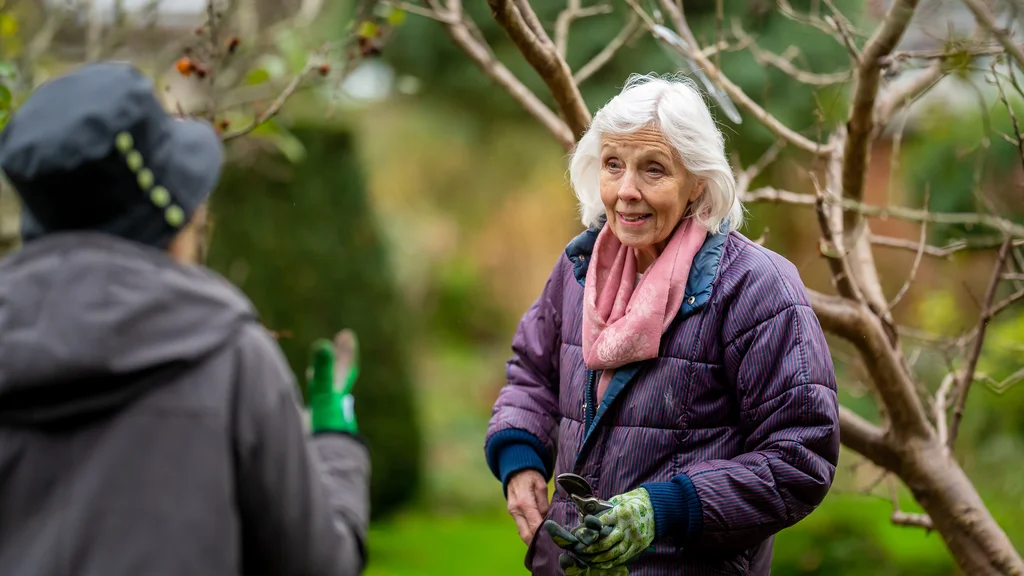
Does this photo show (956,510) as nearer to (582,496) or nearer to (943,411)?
(943,411)

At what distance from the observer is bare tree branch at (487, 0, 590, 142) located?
7.72 ft

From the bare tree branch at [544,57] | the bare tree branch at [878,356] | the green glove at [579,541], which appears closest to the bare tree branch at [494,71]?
the bare tree branch at [544,57]

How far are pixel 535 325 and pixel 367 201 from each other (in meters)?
4.79

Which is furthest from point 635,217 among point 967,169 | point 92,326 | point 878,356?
point 967,169

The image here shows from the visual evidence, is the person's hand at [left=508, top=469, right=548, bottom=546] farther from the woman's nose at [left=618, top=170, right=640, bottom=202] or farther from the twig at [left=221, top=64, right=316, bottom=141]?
the twig at [left=221, top=64, right=316, bottom=141]

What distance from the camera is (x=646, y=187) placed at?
2156mm

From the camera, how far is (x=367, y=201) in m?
7.05

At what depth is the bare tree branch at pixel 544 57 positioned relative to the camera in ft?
7.72

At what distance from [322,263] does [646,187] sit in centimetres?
495

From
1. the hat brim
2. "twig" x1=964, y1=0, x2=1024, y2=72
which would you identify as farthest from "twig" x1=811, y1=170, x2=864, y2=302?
the hat brim

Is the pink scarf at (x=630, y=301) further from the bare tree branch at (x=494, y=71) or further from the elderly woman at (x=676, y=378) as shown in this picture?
the bare tree branch at (x=494, y=71)

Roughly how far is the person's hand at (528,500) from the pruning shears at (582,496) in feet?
0.69

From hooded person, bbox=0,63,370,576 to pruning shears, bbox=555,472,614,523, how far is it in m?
0.67

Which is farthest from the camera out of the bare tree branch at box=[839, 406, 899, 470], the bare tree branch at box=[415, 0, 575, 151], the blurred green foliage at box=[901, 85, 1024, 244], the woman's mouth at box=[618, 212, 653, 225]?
the blurred green foliage at box=[901, 85, 1024, 244]
